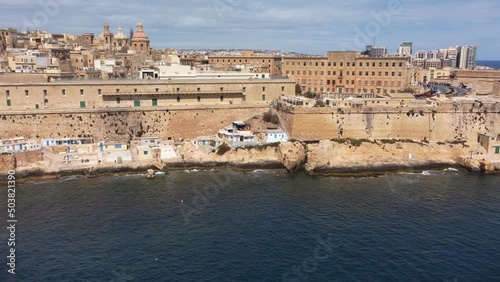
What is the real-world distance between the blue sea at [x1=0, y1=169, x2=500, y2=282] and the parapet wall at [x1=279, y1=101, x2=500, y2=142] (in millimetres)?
6945

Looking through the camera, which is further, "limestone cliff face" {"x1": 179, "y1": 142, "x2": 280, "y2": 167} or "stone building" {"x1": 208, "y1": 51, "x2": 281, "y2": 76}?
"stone building" {"x1": 208, "y1": 51, "x2": 281, "y2": 76}

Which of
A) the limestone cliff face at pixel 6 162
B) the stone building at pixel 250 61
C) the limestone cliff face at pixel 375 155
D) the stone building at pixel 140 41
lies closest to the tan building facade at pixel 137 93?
the limestone cliff face at pixel 6 162

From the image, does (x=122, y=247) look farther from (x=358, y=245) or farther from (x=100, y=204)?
(x=358, y=245)

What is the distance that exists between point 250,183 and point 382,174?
10214 millimetres

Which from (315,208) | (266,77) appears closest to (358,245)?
(315,208)

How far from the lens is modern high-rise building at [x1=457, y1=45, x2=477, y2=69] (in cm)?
12088

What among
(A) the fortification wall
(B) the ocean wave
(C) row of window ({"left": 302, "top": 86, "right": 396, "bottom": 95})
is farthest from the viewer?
(C) row of window ({"left": 302, "top": 86, "right": 396, "bottom": 95})

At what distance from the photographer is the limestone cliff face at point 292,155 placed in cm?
3244

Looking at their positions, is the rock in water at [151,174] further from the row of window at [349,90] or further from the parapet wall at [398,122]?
the row of window at [349,90]

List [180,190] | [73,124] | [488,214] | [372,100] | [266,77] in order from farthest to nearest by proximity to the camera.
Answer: [266,77] → [372,100] → [73,124] → [180,190] → [488,214]

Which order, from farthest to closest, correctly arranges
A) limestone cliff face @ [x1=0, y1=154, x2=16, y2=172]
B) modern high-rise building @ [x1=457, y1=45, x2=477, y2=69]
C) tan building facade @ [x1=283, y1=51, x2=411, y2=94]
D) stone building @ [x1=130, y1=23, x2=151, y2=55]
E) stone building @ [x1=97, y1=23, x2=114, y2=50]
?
modern high-rise building @ [x1=457, y1=45, x2=477, y2=69] < stone building @ [x1=97, y1=23, x2=114, y2=50] < stone building @ [x1=130, y1=23, x2=151, y2=55] < tan building facade @ [x1=283, y1=51, x2=411, y2=94] < limestone cliff face @ [x1=0, y1=154, x2=16, y2=172]

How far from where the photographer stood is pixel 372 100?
125ft

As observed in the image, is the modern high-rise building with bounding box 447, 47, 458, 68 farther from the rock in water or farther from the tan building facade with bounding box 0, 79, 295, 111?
the rock in water

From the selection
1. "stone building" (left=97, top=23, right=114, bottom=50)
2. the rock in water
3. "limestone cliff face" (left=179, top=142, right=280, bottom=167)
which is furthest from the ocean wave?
"stone building" (left=97, top=23, right=114, bottom=50)
